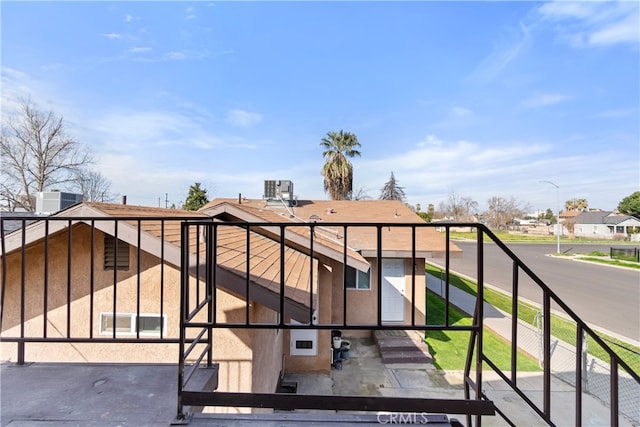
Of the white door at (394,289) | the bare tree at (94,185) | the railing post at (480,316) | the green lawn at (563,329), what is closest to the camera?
the railing post at (480,316)

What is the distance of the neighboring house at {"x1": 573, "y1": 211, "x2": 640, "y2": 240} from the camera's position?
166 feet

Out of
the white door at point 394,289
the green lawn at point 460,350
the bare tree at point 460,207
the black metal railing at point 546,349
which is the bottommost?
the green lawn at point 460,350

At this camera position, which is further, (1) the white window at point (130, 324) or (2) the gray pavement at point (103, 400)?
(1) the white window at point (130, 324)

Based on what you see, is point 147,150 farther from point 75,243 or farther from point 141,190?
point 75,243

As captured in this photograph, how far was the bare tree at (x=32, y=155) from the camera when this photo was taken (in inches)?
700

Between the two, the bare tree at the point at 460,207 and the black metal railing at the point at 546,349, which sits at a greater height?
the bare tree at the point at 460,207

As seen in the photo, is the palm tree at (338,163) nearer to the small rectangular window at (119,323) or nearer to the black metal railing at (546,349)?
the small rectangular window at (119,323)

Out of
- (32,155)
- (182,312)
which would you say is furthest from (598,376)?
(32,155)

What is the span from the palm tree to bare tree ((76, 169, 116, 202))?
17292mm

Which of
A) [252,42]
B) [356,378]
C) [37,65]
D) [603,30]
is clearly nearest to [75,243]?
[356,378]

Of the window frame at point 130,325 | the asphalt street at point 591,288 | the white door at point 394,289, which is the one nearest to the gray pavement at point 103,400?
the window frame at point 130,325

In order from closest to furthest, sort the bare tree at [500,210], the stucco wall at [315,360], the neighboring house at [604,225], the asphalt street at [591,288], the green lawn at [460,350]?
the stucco wall at [315,360] → the green lawn at [460,350] → the asphalt street at [591,288] → the neighboring house at [604,225] → the bare tree at [500,210]

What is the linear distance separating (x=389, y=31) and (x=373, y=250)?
6.31 meters

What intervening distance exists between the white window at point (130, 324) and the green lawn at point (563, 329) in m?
6.93
